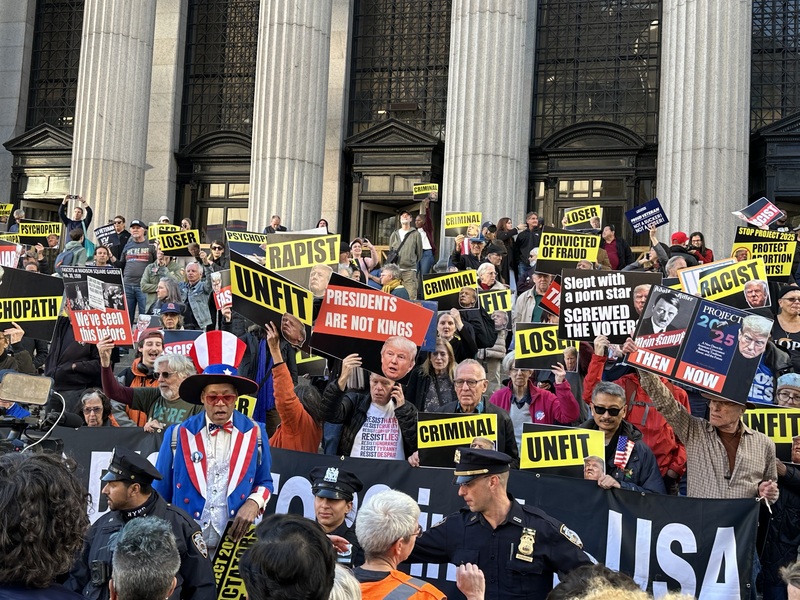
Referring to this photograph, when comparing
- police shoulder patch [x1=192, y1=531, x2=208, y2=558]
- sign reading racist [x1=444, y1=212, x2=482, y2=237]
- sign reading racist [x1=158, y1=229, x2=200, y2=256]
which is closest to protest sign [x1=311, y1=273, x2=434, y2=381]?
police shoulder patch [x1=192, y1=531, x2=208, y2=558]

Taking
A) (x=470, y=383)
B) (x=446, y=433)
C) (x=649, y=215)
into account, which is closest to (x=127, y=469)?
(x=446, y=433)

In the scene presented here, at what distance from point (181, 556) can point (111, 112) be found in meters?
19.0

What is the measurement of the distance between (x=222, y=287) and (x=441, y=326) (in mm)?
3119

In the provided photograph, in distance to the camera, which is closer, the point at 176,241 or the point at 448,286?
the point at 448,286

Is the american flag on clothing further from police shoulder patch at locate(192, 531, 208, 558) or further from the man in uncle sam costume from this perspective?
police shoulder patch at locate(192, 531, 208, 558)

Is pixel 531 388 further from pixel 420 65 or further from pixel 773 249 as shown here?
pixel 420 65

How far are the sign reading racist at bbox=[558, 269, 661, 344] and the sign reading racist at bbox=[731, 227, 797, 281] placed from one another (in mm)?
5614

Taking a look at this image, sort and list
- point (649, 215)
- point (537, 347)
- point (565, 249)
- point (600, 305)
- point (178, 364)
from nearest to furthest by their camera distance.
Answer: point (178, 364) → point (600, 305) → point (537, 347) → point (565, 249) → point (649, 215)

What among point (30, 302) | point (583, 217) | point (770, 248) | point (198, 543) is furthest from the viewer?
point (583, 217)

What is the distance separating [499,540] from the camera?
19.2 feet

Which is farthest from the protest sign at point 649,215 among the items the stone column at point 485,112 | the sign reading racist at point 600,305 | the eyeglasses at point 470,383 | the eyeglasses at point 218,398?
the eyeglasses at point 218,398

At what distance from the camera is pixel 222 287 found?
1262 centimetres

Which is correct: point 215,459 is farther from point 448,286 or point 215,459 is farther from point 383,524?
point 448,286

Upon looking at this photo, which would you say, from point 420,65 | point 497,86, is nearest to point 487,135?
point 497,86
